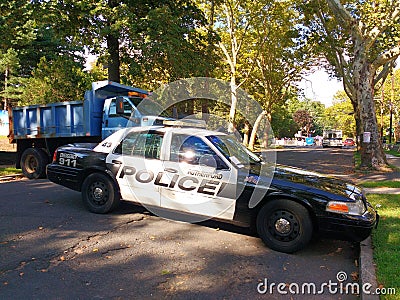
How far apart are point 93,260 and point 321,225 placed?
Answer: 10.1 ft

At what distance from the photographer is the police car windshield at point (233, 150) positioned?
5.35m

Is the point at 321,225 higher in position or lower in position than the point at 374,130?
lower

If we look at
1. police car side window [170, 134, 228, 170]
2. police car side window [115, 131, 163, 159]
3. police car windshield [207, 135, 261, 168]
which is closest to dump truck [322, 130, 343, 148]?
police car windshield [207, 135, 261, 168]

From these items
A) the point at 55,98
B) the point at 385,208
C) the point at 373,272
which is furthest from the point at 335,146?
the point at 373,272

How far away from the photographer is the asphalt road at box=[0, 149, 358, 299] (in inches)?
143

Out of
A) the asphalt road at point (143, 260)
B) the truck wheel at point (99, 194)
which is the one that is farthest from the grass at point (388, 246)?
the truck wheel at point (99, 194)

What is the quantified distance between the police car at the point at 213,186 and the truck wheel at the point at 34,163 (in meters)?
4.43

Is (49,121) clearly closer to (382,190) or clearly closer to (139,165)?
(139,165)

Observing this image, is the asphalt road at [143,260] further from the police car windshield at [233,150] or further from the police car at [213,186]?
the police car windshield at [233,150]

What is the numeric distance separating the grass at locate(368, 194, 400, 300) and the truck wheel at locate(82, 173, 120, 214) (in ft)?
14.1

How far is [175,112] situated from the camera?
11312 mm

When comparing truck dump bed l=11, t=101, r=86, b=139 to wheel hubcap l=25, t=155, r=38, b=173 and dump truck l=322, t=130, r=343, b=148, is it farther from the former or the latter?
dump truck l=322, t=130, r=343, b=148

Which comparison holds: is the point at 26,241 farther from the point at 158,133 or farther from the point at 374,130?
the point at 374,130

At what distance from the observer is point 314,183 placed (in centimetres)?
502
